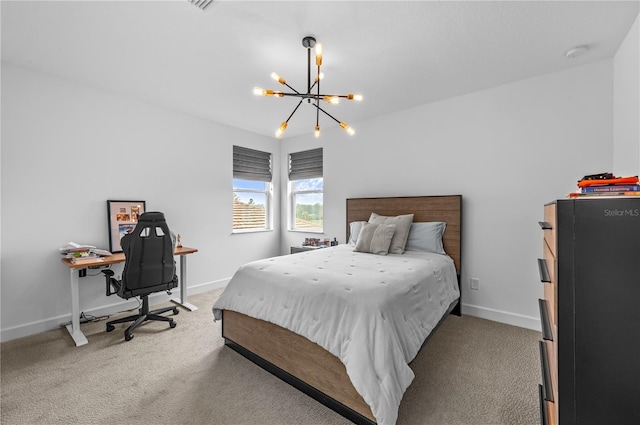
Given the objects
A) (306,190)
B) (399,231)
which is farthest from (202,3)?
(306,190)

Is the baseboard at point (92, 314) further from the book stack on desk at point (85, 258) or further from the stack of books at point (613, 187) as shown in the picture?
the stack of books at point (613, 187)

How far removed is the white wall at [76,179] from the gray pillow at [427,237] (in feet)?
8.67

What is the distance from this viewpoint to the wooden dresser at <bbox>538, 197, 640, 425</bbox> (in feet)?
3.10

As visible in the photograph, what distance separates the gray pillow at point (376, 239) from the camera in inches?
120

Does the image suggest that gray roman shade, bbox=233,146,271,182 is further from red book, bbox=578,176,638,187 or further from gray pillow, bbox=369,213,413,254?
red book, bbox=578,176,638,187

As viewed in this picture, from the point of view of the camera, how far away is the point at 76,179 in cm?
293

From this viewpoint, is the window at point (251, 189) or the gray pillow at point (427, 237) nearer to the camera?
the gray pillow at point (427, 237)

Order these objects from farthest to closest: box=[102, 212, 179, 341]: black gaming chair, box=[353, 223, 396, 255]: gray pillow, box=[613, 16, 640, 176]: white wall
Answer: box=[353, 223, 396, 255]: gray pillow, box=[102, 212, 179, 341]: black gaming chair, box=[613, 16, 640, 176]: white wall

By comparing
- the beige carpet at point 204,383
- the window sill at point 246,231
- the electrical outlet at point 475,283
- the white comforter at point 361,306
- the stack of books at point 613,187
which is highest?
the stack of books at point 613,187

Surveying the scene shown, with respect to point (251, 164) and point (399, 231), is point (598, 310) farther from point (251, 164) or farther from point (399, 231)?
point (251, 164)

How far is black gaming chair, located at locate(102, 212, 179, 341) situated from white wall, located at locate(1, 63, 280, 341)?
26.1 inches

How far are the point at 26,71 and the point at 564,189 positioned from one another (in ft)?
17.3

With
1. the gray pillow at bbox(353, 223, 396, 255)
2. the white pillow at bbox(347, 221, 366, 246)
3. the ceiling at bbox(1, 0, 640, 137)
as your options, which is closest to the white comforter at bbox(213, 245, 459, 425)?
the gray pillow at bbox(353, 223, 396, 255)

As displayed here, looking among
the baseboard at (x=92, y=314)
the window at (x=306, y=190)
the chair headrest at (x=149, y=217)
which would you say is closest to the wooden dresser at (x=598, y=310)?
the chair headrest at (x=149, y=217)
